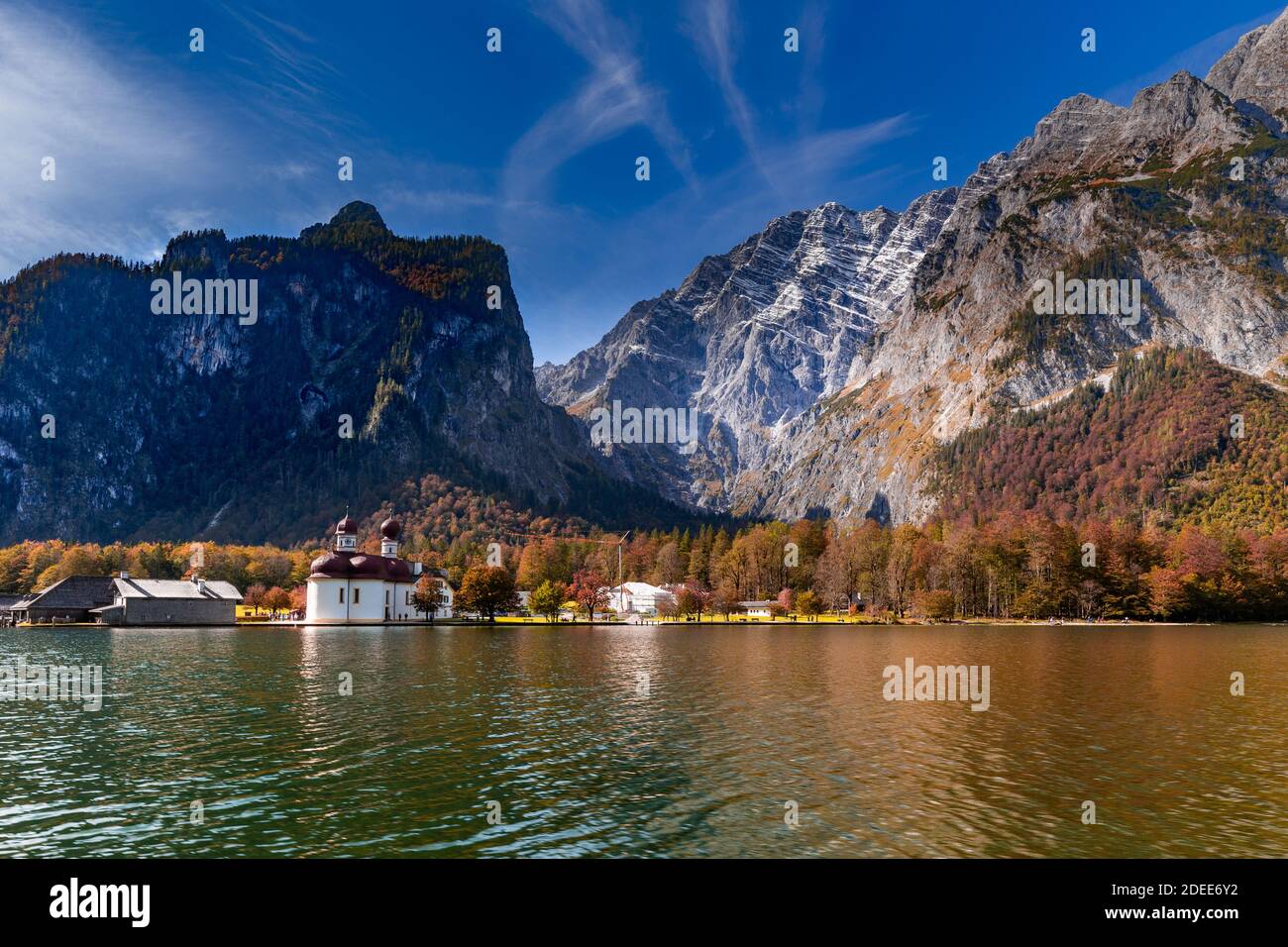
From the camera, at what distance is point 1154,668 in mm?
68000

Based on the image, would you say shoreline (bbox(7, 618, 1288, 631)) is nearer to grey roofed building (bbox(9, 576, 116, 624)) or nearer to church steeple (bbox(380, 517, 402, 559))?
grey roofed building (bbox(9, 576, 116, 624))

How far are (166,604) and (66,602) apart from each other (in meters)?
19.5

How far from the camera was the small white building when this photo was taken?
18250 centimetres

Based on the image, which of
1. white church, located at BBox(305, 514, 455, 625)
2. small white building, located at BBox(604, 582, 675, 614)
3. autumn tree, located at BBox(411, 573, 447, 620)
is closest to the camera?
autumn tree, located at BBox(411, 573, 447, 620)

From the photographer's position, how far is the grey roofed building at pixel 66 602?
15150 centimetres

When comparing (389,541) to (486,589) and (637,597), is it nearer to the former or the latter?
(486,589)

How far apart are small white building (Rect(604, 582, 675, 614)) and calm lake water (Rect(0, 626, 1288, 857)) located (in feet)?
394

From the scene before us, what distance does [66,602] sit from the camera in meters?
153

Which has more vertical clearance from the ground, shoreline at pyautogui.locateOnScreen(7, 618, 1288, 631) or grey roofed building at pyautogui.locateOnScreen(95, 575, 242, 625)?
grey roofed building at pyautogui.locateOnScreen(95, 575, 242, 625)

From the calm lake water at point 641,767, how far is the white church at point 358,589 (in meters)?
113

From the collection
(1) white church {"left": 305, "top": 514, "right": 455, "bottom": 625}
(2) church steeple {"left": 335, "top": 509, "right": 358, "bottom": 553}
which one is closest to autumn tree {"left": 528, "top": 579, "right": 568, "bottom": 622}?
(1) white church {"left": 305, "top": 514, "right": 455, "bottom": 625}

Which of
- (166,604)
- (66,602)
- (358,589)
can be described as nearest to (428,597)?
(358,589)
